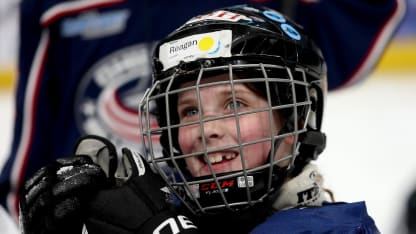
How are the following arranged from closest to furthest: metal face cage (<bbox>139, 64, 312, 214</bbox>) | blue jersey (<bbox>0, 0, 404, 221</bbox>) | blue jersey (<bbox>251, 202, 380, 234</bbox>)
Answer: blue jersey (<bbox>251, 202, 380, 234</bbox>)
metal face cage (<bbox>139, 64, 312, 214</bbox>)
blue jersey (<bbox>0, 0, 404, 221</bbox>)

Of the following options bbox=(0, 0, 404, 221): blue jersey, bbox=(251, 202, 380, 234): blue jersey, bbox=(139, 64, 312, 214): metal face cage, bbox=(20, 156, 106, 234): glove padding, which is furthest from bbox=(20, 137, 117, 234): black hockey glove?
bbox=(0, 0, 404, 221): blue jersey

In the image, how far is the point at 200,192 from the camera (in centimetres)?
108

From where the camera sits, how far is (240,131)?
1.08 metres

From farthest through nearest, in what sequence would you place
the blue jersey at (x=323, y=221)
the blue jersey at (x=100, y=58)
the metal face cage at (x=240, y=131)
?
1. the blue jersey at (x=100, y=58)
2. the metal face cage at (x=240, y=131)
3. the blue jersey at (x=323, y=221)

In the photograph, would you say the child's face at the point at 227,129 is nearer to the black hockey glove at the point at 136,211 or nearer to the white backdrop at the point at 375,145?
the black hockey glove at the point at 136,211

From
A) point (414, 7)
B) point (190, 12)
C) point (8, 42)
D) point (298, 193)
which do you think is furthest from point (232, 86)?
point (8, 42)

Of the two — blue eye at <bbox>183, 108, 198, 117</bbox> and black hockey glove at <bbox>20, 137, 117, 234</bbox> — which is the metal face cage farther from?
black hockey glove at <bbox>20, 137, 117, 234</bbox>

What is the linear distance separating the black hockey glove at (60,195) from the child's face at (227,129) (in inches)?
5.9

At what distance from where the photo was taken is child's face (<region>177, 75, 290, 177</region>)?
109 centimetres

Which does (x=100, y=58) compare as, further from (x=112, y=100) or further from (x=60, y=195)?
(x=60, y=195)

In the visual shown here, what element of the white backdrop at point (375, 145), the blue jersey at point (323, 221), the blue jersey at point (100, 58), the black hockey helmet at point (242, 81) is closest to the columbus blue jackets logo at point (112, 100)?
the blue jersey at point (100, 58)

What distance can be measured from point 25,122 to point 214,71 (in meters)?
0.93

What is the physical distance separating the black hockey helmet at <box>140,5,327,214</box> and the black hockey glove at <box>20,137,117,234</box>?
11 centimetres

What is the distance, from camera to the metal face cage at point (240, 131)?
105 centimetres
